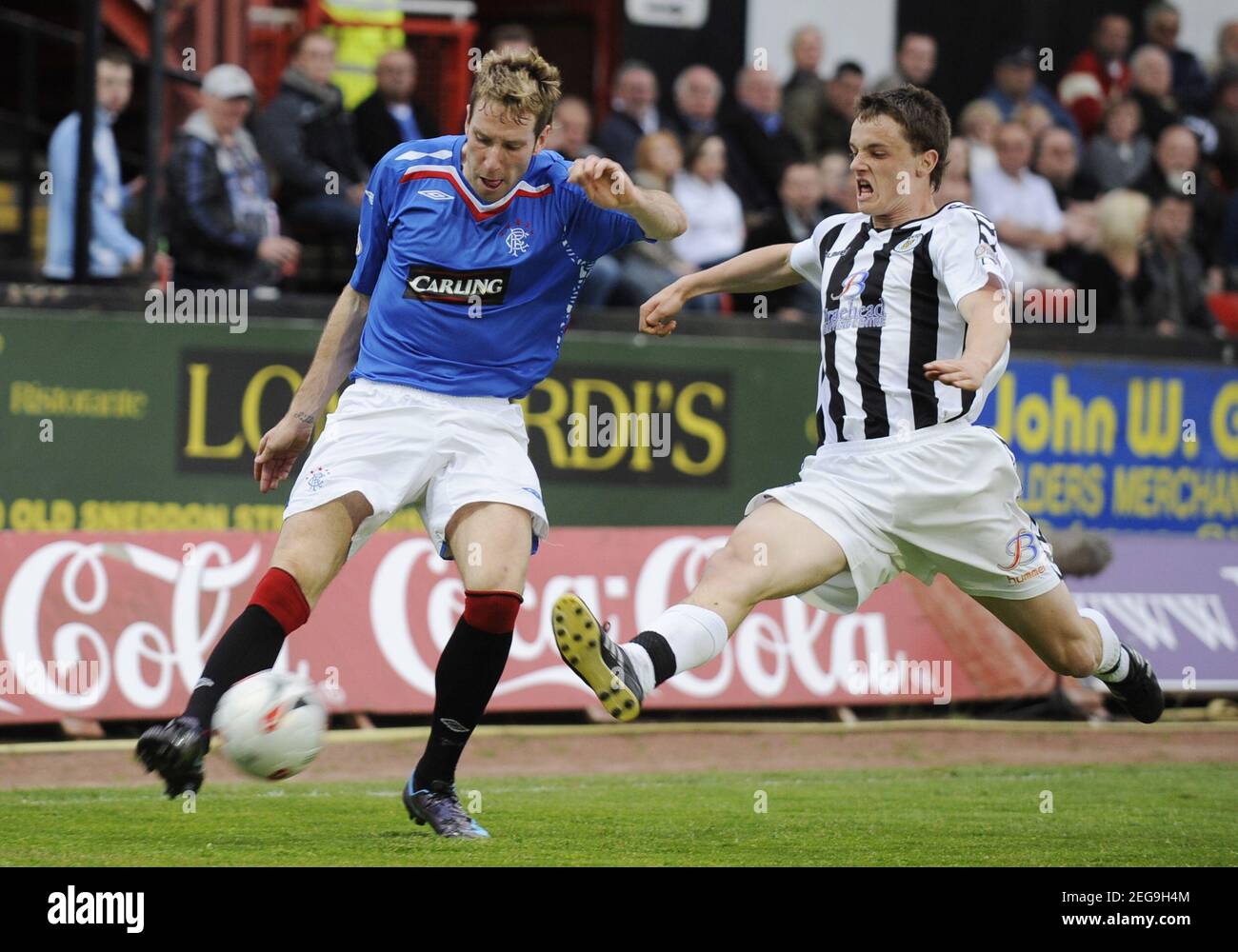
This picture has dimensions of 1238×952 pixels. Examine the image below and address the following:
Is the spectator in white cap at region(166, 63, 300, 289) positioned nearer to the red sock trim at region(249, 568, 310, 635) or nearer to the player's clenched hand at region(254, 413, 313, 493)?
the player's clenched hand at region(254, 413, 313, 493)

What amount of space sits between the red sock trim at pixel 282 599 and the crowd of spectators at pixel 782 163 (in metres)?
5.05

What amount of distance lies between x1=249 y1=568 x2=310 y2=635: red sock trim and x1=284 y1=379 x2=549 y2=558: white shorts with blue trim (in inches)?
9.8

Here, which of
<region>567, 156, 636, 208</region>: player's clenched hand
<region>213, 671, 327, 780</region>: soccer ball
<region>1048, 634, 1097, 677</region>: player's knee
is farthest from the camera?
<region>1048, 634, 1097, 677</region>: player's knee

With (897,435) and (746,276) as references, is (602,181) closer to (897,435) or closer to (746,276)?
(746,276)

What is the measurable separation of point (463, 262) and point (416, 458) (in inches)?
27.3

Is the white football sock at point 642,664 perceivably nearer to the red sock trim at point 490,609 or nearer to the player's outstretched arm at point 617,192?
the red sock trim at point 490,609

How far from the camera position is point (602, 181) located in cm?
571

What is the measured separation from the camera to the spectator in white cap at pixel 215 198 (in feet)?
34.6

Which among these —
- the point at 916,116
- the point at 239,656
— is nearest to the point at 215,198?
the point at 239,656

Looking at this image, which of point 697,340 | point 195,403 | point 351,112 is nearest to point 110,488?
point 195,403

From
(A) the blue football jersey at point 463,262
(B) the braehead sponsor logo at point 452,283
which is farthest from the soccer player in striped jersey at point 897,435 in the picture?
(B) the braehead sponsor logo at point 452,283

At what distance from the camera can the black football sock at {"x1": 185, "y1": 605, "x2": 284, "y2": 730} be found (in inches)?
224

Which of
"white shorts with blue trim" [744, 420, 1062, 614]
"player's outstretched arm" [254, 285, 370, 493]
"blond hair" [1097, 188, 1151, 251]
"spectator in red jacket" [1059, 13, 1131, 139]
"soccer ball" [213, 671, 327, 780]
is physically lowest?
"soccer ball" [213, 671, 327, 780]

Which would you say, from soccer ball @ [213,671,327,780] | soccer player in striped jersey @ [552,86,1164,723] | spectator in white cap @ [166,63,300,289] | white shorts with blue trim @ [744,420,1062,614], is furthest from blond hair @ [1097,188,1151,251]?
soccer ball @ [213,671,327,780]
